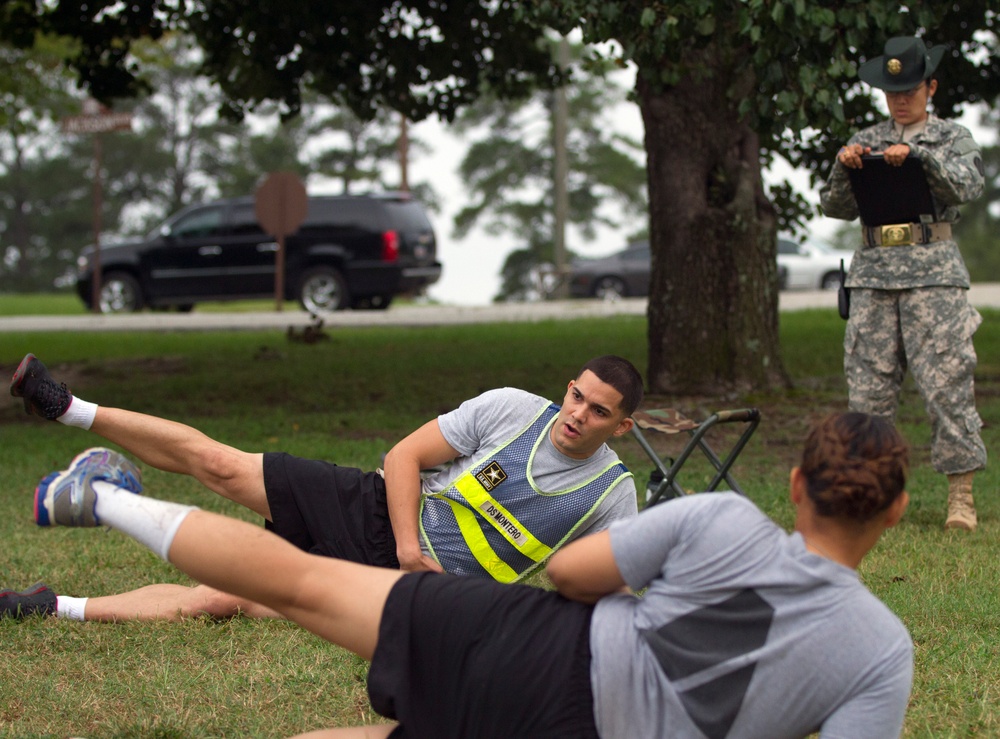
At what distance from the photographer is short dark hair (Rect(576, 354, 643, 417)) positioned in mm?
3777

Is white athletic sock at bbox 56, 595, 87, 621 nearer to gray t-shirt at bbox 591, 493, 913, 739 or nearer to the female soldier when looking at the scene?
gray t-shirt at bbox 591, 493, 913, 739

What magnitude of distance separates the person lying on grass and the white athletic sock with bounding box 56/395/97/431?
3.77 feet

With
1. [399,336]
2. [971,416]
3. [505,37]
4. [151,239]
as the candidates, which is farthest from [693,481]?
[151,239]

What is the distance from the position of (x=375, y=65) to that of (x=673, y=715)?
972 centimetres

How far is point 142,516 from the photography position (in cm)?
283

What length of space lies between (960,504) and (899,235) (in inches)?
49.8

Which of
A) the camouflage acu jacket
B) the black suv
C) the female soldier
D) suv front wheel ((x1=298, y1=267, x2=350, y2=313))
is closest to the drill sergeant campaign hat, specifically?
the female soldier

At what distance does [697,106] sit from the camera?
949cm

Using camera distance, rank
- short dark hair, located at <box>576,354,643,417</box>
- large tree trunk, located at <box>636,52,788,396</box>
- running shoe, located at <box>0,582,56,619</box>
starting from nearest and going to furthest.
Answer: short dark hair, located at <box>576,354,643,417</box>
running shoe, located at <box>0,582,56,619</box>
large tree trunk, located at <box>636,52,788,396</box>

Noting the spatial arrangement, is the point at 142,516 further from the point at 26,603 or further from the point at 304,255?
the point at 304,255

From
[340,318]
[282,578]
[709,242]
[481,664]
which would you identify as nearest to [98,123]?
[340,318]

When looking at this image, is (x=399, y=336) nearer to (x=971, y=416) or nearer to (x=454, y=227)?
(x=971, y=416)

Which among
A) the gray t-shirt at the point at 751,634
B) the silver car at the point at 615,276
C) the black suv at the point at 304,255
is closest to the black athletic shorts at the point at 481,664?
the gray t-shirt at the point at 751,634

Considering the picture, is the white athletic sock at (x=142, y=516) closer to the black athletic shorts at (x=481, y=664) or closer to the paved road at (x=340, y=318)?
the black athletic shorts at (x=481, y=664)
